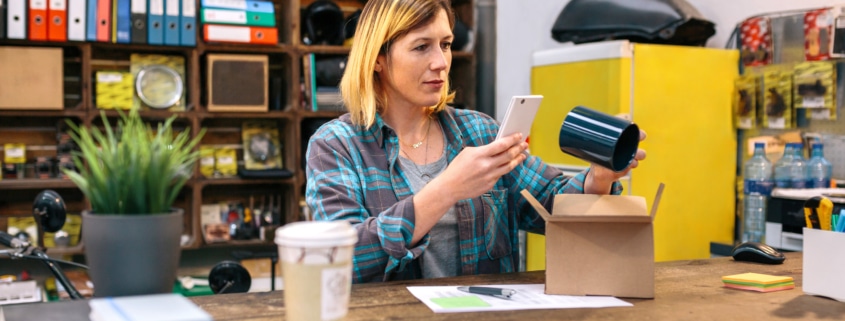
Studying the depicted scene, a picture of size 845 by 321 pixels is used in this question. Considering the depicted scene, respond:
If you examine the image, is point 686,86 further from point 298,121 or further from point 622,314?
point 622,314

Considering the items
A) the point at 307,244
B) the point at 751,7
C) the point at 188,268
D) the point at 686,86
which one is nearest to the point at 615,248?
the point at 307,244

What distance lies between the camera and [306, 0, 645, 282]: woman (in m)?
1.60

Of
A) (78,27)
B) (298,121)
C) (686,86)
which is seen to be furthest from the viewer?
(298,121)

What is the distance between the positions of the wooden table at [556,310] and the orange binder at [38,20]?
A: 105 inches

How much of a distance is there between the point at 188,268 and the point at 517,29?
6.87 feet

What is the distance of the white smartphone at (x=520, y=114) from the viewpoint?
1307 millimetres

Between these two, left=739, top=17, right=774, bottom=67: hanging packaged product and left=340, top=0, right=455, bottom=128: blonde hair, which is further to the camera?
left=739, top=17, right=774, bottom=67: hanging packaged product

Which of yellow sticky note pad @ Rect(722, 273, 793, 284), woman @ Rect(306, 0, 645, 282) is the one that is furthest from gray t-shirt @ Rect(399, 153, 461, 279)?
yellow sticky note pad @ Rect(722, 273, 793, 284)

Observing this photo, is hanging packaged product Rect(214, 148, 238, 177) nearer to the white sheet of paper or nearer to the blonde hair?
the blonde hair

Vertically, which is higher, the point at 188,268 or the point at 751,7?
the point at 751,7

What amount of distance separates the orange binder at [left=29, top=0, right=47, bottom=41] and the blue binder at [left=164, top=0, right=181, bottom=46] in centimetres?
50

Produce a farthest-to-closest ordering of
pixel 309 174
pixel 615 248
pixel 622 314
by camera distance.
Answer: pixel 309 174
pixel 615 248
pixel 622 314

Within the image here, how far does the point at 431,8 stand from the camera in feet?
5.66

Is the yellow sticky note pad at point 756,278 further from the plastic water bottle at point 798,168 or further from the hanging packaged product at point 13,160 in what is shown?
the hanging packaged product at point 13,160
